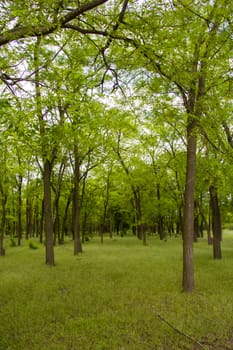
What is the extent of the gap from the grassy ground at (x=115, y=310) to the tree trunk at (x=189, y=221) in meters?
0.47

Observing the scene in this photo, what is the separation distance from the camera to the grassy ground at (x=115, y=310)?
17.4ft

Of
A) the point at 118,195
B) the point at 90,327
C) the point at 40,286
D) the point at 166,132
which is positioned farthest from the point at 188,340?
the point at 118,195

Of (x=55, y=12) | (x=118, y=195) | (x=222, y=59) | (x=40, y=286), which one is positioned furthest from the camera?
(x=118, y=195)

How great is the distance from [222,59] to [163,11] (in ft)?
11.9

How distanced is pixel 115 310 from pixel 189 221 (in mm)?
3882

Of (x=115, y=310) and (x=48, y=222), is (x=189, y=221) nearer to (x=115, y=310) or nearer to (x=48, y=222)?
(x=115, y=310)

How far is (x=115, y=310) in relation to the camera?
22.8 feet

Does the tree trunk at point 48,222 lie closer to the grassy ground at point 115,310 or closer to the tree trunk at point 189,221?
the grassy ground at point 115,310

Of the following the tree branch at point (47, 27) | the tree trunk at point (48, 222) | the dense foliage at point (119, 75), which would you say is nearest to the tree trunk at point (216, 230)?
the dense foliage at point (119, 75)

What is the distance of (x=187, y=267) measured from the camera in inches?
352

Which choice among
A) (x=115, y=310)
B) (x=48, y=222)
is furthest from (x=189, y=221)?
(x=48, y=222)

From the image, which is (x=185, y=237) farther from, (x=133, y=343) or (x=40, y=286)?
(x=40, y=286)

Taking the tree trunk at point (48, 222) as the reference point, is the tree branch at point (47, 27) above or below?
above

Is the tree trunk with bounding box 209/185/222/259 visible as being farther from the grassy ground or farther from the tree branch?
the tree branch
